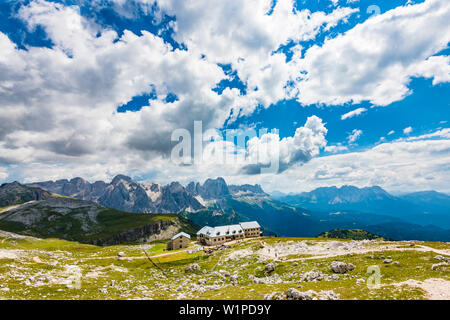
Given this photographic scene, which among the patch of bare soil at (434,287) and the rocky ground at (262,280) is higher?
the patch of bare soil at (434,287)

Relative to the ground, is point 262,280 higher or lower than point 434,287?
lower

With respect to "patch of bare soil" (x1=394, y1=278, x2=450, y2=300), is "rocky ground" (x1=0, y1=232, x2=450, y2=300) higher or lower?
lower

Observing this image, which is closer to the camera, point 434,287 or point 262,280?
point 434,287

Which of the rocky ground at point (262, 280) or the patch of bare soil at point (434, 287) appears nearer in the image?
the patch of bare soil at point (434, 287)

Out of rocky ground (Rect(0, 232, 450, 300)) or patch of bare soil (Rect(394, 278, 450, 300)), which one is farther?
rocky ground (Rect(0, 232, 450, 300))

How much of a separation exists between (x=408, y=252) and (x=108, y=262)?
298ft
